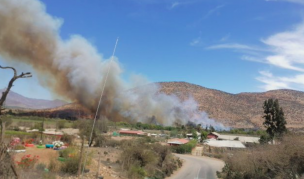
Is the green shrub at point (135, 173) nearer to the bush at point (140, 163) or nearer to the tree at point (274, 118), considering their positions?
the bush at point (140, 163)

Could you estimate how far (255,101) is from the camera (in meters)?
127

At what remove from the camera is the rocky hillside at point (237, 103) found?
4222 inches

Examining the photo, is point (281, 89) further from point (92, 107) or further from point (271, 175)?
point (271, 175)

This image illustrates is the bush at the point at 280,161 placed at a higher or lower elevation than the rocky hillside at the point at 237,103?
lower

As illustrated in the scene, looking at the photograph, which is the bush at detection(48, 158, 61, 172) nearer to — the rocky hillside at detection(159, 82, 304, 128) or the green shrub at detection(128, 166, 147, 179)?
Result: the green shrub at detection(128, 166, 147, 179)

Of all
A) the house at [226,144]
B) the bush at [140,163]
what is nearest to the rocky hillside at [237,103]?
the house at [226,144]

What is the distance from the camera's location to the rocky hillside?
10725 centimetres

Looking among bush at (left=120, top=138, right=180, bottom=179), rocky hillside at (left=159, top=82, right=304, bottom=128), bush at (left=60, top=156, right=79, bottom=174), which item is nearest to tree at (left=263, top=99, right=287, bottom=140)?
bush at (left=120, top=138, right=180, bottom=179)

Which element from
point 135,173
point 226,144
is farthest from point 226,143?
point 135,173

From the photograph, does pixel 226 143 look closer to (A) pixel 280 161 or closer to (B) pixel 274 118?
(B) pixel 274 118

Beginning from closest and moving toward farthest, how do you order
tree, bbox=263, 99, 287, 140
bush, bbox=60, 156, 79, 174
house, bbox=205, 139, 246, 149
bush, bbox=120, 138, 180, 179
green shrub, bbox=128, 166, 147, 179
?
bush, bbox=60, 156, 79, 174 < green shrub, bbox=128, 166, 147, 179 < bush, bbox=120, 138, 180, 179 < tree, bbox=263, 99, 287, 140 < house, bbox=205, 139, 246, 149

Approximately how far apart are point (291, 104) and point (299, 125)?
76.3ft

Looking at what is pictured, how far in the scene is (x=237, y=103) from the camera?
403 ft

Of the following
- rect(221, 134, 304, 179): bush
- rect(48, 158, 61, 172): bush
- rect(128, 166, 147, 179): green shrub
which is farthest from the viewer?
rect(128, 166, 147, 179): green shrub
